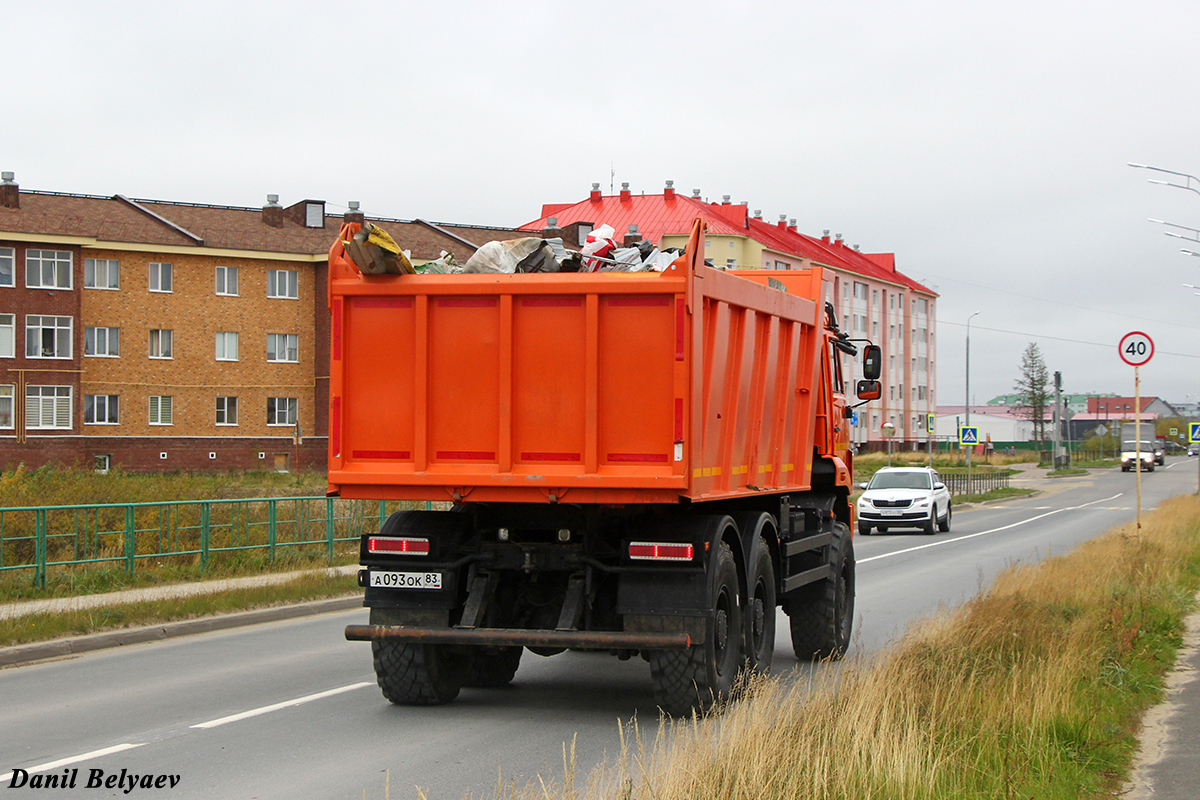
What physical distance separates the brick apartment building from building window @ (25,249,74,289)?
0.06 meters

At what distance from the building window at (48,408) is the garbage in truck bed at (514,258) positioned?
5126 cm

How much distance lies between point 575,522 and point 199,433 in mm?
53800

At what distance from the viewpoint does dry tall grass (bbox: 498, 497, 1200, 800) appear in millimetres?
5434

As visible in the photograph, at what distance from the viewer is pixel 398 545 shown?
8.30 m

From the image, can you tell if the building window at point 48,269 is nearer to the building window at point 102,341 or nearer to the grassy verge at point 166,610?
the building window at point 102,341

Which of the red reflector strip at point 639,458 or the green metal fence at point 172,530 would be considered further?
the green metal fence at point 172,530

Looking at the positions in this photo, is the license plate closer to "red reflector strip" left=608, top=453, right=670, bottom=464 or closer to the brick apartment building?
"red reflector strip" left=608, top=453, right=670, bottom=464

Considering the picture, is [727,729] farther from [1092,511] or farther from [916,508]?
[1092,511]

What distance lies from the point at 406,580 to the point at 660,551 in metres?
1.70

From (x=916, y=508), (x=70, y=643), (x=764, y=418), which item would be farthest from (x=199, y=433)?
(x=764, y=418)

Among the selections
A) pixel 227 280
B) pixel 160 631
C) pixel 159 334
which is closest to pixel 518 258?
pixel 160 631

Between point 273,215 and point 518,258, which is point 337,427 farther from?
point 273,215

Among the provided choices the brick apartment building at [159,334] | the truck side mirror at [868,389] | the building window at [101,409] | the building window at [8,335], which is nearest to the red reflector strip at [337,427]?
the truck side mirror at [868,389]

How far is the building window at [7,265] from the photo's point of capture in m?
53.7
